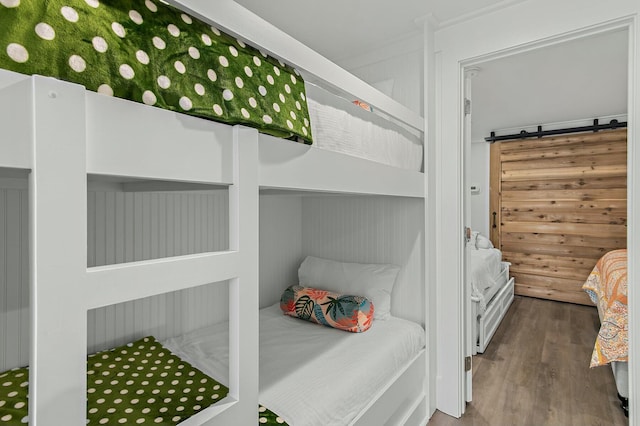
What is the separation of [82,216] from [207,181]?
255mm

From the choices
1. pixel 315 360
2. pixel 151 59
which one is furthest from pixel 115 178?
pixel 315 360

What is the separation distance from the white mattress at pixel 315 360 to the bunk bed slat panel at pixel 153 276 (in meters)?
0.66

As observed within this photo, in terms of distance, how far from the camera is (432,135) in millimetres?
2029

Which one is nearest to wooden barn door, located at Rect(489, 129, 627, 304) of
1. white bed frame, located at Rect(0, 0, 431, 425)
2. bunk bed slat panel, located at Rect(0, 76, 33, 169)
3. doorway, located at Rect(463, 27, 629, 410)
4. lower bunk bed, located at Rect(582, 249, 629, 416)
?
doorway, located at Rect(463, 27, 629, 410)

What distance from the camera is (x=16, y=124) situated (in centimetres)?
50

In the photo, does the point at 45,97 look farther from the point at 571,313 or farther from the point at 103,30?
the point at 571,313

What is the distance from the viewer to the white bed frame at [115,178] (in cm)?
52

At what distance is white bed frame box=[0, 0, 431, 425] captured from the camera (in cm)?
52

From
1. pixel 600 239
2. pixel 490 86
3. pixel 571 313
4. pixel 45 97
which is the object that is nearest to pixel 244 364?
pixel 45 97

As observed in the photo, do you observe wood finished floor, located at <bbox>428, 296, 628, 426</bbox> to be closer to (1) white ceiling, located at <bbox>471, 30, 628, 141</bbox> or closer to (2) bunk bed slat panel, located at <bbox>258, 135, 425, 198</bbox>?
(2) bunk bed slat panel, located at <bbox>258, 135, 425, 198</bbox>

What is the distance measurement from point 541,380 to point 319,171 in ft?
8.05

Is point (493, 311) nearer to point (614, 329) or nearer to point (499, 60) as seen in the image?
point (614, 329)

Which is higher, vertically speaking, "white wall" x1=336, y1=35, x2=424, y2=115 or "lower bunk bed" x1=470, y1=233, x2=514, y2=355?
"white wall" x1=336, y1=35, x2=424, y2=115

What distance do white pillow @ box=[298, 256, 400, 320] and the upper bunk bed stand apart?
3.49 ft
